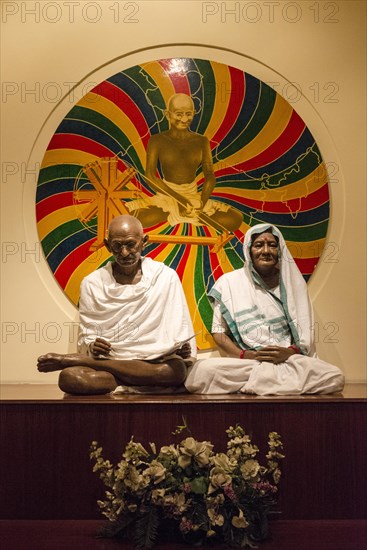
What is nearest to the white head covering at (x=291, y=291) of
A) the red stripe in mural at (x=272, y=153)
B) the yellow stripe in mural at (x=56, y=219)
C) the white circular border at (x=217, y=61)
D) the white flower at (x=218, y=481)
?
the white circular border at (x=217, y=61)

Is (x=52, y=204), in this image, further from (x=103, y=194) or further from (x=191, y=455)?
(x=191, y=455)

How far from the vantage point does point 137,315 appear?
4902 mm

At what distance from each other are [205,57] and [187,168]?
28.3 inches

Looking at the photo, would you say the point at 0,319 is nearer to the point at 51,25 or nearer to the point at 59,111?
Answer: the point at 59,111

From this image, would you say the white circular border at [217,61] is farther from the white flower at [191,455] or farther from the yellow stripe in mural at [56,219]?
the white flower at [191,455]

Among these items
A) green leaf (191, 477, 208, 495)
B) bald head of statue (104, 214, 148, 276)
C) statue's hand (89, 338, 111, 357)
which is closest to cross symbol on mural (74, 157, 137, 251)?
bald head of statue (104, 214, 148, 276)

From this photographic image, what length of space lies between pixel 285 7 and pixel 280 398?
2752 mm

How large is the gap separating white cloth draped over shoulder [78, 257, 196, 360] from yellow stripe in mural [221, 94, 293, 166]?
1079 millimetres

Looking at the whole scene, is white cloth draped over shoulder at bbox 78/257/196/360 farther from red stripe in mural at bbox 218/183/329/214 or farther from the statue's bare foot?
red stripe in mural at bbox 218/183/329/214

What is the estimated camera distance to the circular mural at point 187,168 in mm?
5680

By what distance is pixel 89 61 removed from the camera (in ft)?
18.9

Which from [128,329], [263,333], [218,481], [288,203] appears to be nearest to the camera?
[218,481]

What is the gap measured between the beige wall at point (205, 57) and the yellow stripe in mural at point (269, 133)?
10cm

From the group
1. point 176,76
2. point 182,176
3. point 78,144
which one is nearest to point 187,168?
point 182,176
